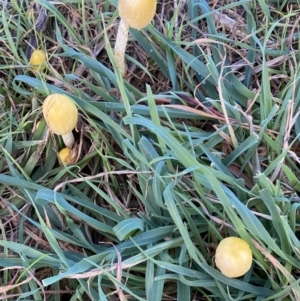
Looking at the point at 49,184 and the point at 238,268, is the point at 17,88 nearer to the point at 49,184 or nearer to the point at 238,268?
the point at 49,184

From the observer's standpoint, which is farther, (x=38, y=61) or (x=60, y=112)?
(x=38, y=61)

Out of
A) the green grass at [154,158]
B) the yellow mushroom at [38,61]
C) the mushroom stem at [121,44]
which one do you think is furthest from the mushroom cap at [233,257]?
the yellow mushroom at [38,61]

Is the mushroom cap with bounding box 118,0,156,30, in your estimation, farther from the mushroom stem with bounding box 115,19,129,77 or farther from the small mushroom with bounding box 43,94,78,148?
the small mushroom with bounding box 43,94,78,148

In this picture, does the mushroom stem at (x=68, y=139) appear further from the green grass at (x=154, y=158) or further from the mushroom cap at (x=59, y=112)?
the mushroom cap at (x=59, y=112)

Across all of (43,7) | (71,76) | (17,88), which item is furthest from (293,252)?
(43,7)

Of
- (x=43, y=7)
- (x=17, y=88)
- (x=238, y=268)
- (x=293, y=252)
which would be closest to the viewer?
(x=238, y=268)

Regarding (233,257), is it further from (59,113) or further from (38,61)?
(38,61)

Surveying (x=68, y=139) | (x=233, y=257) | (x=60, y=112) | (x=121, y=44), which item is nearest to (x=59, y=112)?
(x=60, y=112)
